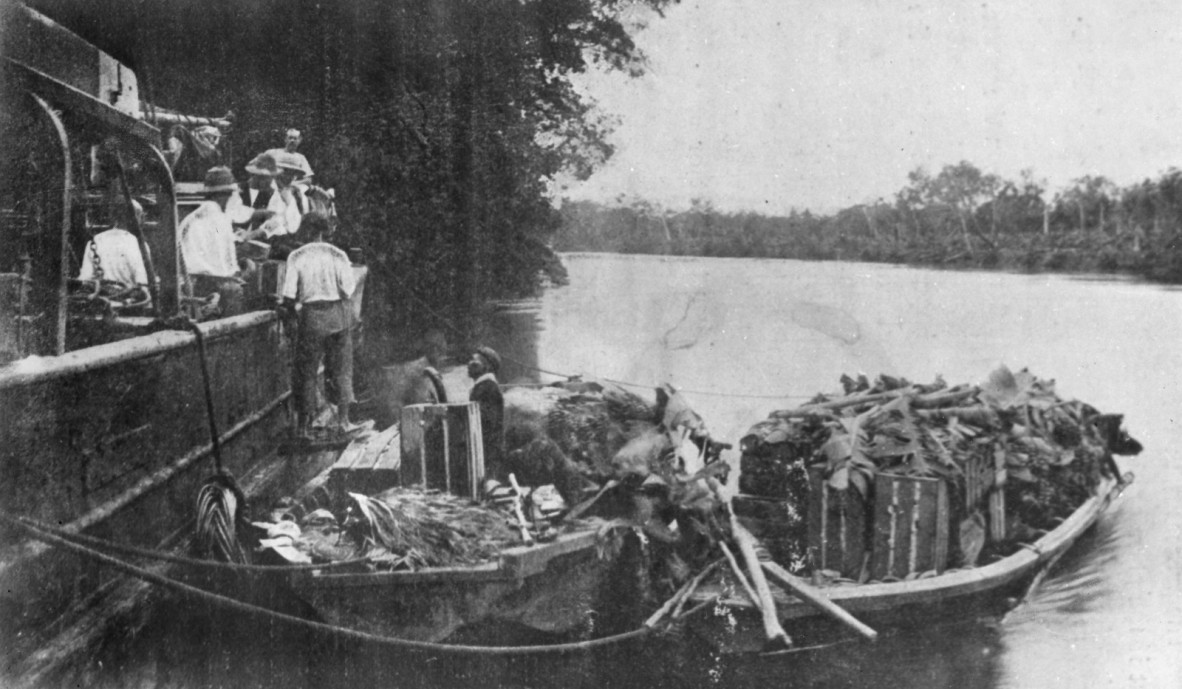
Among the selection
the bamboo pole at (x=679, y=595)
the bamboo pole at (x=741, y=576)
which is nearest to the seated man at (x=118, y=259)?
the bamboo pole at (x=679, y=595)

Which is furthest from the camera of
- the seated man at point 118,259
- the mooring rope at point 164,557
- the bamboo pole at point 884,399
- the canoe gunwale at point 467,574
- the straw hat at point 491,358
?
the straw hat at point 491,358

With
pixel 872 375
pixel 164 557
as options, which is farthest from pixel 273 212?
pixel 872 375

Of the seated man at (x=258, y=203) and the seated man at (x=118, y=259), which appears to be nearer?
the seated man at (x=118, y=259)

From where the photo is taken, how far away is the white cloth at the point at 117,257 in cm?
276

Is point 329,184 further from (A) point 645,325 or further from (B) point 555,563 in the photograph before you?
(B) point 555,563

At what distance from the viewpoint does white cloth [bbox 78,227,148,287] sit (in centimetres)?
276

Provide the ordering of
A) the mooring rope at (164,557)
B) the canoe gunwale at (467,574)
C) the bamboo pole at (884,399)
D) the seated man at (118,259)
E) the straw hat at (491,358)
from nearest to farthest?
the mooring rope at (164,557) < the seated man at (118,259) < the canoe gunwale at (467,574) < the bamboo pole at (884,399) < the straw hat at (491,358)

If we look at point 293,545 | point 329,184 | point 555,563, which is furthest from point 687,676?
point 329,184

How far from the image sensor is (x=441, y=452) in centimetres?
298

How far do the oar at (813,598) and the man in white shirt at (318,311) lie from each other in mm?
1536

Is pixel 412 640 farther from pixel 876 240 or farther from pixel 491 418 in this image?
pixel 876 240

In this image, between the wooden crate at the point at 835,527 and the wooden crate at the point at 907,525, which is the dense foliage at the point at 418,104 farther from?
the wooden crate at the point at 907,525

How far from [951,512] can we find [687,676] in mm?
1025

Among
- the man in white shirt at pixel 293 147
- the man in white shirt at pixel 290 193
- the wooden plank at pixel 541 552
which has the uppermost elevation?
the man in white shirt at pixel 293 147
